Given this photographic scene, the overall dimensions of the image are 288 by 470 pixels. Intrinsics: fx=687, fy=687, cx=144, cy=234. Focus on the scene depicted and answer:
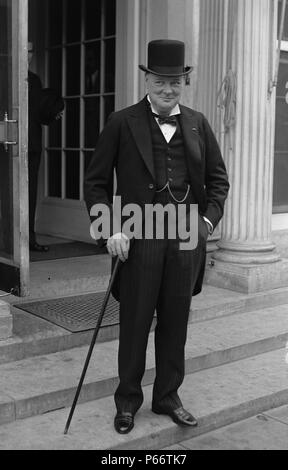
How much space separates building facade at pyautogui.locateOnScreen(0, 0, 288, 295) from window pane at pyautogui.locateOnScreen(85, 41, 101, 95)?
0.01 meters

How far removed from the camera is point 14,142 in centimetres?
434

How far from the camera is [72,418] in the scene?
12.4 feet

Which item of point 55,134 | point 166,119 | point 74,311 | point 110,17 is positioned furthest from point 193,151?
point 55,134

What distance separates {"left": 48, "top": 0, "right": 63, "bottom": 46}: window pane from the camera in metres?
7.18

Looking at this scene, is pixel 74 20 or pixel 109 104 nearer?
pixel 109 104

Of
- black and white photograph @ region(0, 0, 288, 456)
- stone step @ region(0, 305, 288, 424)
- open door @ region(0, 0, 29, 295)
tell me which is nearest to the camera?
black and white photograph @ region(0, 0, 288, 456)

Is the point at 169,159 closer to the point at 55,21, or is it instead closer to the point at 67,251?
the point at 67,251

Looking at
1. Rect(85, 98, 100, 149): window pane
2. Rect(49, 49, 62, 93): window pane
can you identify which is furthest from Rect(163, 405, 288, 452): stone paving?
Rect(49, 49, 62, 93): window pane

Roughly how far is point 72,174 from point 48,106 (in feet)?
3.31

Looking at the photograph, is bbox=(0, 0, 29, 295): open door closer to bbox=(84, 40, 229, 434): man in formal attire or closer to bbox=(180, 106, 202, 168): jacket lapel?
bbox=(84, 40, 229, 434): man in formal attire

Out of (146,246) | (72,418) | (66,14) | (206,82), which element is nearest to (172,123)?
(146,246)

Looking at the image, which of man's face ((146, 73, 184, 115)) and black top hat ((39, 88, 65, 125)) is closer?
man's face ((146, 73, 184, 115))

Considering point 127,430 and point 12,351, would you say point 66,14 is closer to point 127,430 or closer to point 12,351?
point 12,351

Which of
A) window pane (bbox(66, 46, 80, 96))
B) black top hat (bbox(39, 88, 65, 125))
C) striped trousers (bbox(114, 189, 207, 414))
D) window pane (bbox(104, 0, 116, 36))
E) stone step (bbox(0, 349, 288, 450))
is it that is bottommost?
stone step (bbox(0, 349, 288, 450))
